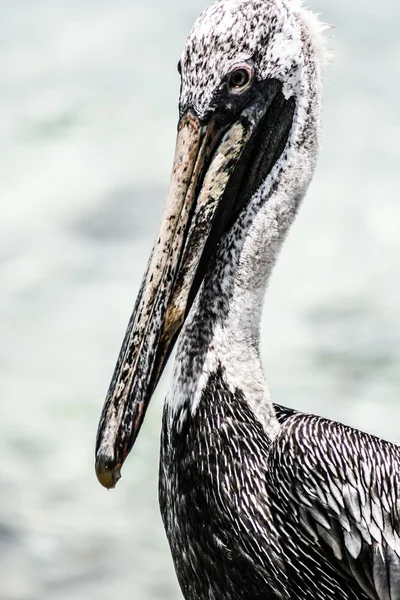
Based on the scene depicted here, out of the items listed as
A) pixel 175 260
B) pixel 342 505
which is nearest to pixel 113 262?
pixel 175 260

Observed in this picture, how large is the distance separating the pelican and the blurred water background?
242cm

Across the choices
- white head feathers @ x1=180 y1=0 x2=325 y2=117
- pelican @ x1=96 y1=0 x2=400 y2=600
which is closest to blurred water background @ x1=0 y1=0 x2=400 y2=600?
pelican @ x1=96 y1=0 x2=400 y2=600

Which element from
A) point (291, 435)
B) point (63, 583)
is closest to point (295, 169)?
point (291, 435)

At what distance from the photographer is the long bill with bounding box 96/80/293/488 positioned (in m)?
3.78

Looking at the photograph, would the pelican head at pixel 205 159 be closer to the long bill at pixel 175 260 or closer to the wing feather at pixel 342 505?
the long bill at pixel 175 260

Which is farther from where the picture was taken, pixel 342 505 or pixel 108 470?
pixel 342 505

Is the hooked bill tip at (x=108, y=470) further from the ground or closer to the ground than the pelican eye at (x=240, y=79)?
closer to the ground

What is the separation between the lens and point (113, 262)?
814 centimetres

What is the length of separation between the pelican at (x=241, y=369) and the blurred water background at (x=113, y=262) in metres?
2.42

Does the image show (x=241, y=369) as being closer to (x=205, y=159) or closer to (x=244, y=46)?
(x=205, y=159)

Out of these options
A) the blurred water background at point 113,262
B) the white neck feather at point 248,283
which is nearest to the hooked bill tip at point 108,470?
the white neck feather at point 248,283

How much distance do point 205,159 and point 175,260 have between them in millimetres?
314

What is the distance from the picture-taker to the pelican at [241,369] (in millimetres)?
3797

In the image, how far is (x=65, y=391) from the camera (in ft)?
24.3
